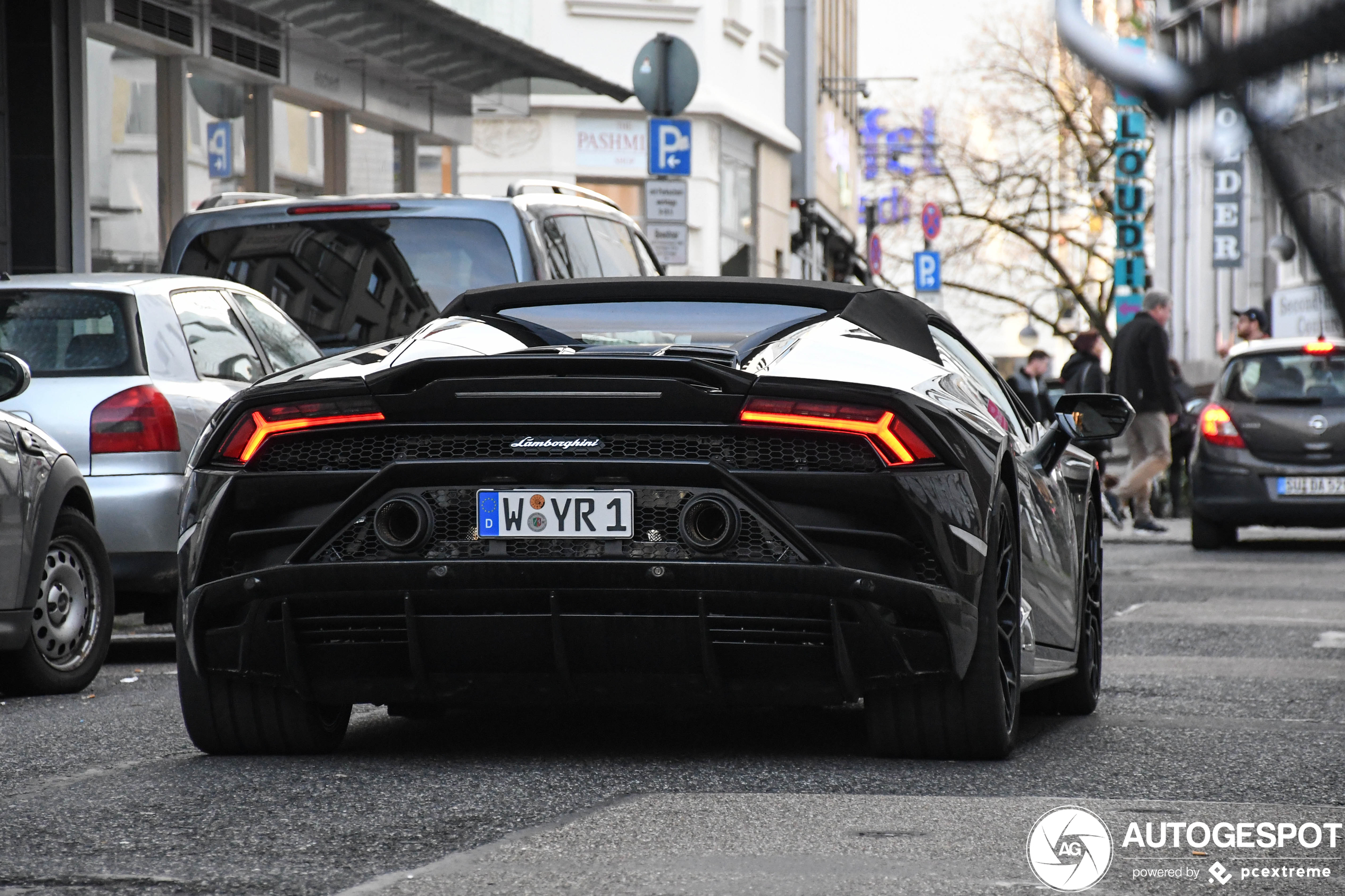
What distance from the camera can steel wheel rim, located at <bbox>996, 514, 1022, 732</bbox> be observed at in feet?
16.9

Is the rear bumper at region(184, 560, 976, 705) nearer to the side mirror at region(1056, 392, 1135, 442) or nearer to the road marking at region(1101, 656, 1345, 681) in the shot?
the side mirror at region(1056, 392, 1135, 442)

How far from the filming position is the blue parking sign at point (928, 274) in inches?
1377

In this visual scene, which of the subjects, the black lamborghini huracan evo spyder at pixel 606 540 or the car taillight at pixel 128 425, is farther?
the car taillight at pixel 128 425

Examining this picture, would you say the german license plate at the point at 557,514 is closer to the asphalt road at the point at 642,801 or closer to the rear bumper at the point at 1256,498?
the asphalt road at the point at 642,801

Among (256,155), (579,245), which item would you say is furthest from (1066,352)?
(579,245)

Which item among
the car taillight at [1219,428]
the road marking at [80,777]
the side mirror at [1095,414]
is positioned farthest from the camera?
the car taillight at [1219,428]

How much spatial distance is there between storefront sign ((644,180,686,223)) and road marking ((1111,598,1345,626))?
6423mm

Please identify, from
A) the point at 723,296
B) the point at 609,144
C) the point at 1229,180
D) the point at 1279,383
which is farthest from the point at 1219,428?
the point at 609,144

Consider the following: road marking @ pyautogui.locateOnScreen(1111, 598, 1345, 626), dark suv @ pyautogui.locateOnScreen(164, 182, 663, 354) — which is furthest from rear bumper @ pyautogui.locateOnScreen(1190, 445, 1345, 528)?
dark suv @ pyautogui.locateOnScreen(164, 182, 663, 354)

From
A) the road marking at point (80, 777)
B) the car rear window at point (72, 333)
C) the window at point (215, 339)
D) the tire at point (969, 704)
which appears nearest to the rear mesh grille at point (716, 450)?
the tire at point (969, 704)

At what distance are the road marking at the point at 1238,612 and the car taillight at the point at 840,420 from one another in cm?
558

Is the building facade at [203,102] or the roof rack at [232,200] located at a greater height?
the building facade at [203,102]

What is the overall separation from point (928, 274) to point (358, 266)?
25.7m

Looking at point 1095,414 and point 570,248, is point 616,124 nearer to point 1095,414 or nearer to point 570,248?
point 570,248
